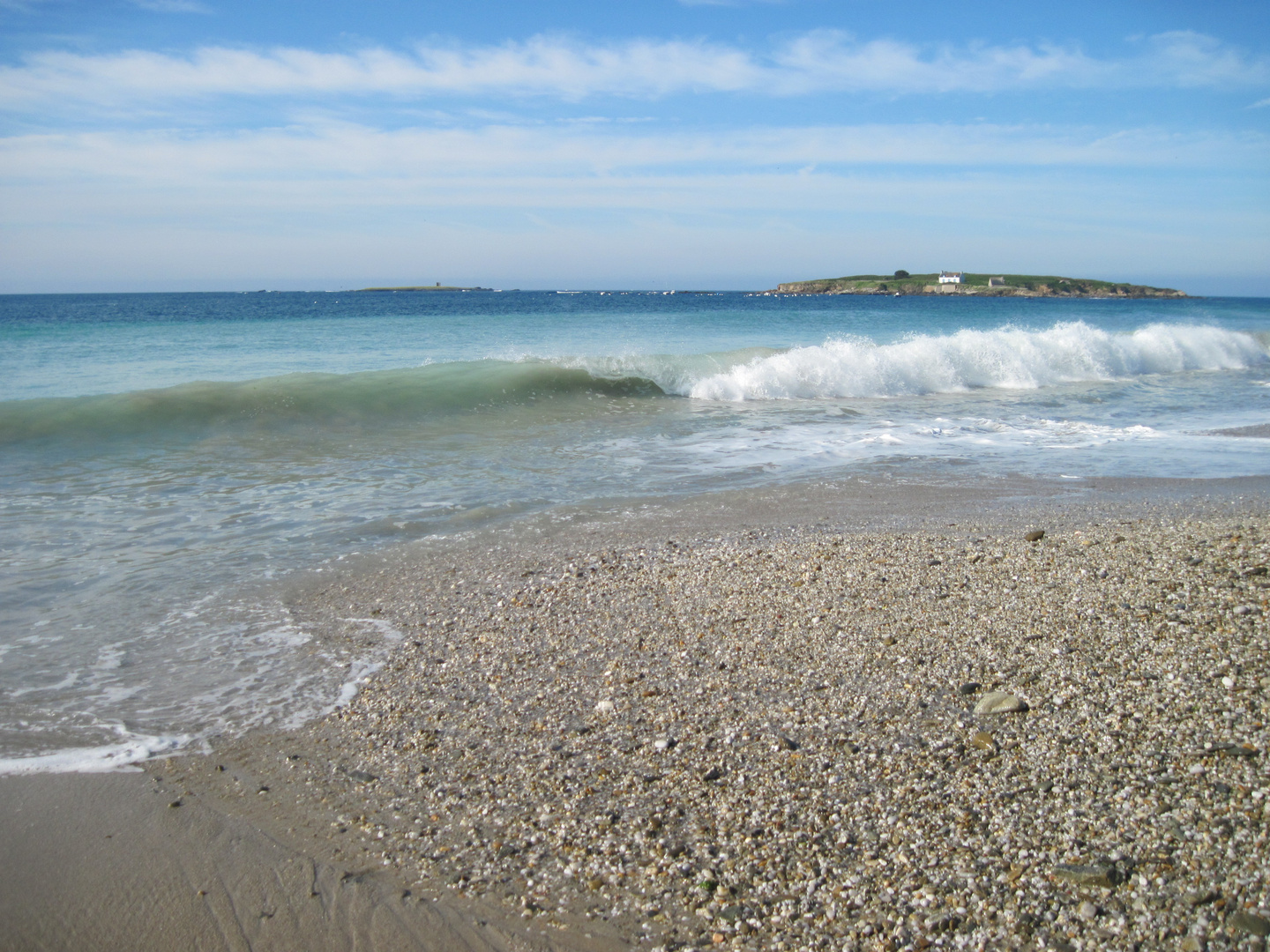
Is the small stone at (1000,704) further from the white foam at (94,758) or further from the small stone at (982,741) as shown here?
the white foam at (94,758)

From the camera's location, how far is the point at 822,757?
2.98 meters

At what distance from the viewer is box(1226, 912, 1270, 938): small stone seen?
2066 millimetres

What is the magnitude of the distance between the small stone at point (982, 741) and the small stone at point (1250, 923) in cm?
94

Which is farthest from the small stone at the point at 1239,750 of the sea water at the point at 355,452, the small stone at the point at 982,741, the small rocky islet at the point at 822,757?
the sea water at the point at 355,452

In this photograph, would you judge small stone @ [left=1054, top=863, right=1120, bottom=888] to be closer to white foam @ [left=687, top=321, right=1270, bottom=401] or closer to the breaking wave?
the breaking wave

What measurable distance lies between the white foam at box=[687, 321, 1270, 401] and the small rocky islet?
11946mm

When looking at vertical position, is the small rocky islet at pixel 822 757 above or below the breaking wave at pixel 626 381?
below

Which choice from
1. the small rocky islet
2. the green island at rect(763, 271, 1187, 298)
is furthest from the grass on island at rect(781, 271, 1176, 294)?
the small rocky islet

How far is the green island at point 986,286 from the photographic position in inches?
3696

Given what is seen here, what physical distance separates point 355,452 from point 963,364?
14637 millimetres

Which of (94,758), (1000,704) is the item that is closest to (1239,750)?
(1000,704)

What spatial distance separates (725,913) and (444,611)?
2.84m

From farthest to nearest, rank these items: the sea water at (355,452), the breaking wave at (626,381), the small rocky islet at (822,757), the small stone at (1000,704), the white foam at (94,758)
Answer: the breaking wave at (626,381) → the sea water at (355,452) → the small stone at (1000,704) → the white foam at (94,758) → the small rocky islet at (822,757)

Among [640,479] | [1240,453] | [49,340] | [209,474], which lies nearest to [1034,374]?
[1240,453]
